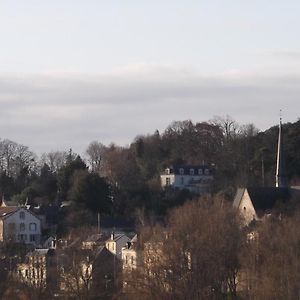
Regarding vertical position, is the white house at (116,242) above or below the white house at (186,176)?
below

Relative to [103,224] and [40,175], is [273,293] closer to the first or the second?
[103,224]

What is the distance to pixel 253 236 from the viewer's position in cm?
4969

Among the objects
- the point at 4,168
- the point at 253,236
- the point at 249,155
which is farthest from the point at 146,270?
the point at 4,168

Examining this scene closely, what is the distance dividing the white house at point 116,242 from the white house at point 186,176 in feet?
57.4

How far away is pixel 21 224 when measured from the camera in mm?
71812

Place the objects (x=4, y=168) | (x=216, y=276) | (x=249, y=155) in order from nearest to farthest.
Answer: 1. (x=216, y=276)
2. (x=249, y=155)
3. (x=4, y=168)

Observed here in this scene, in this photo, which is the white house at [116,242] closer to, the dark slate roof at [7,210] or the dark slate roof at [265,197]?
the dark slate roof at [265,197]

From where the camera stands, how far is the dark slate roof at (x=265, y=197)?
2516 inches

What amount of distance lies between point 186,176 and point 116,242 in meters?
22.6

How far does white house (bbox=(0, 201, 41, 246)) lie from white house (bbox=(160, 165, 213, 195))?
37.6 ft

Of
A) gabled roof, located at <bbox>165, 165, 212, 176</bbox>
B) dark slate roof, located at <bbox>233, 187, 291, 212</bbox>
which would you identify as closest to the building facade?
dark slate roof, located at <bbox>233, 187, 291, 212</bbox>

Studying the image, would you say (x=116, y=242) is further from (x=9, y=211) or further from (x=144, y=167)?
(x=144, y=167)

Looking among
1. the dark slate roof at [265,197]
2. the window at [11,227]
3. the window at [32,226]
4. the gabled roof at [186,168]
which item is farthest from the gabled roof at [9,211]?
the gabled roof at [186,168]

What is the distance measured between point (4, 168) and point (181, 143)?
12244 mm
